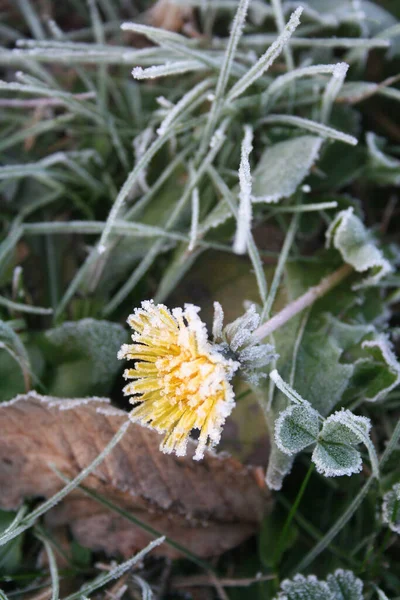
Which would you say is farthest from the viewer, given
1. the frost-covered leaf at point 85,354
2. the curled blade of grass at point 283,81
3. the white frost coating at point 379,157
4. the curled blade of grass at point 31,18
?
the curled blade of grass at point 31,18

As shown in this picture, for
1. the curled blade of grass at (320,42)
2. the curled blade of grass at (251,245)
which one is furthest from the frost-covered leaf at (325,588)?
Result: the curled blade of grass at (320,42)

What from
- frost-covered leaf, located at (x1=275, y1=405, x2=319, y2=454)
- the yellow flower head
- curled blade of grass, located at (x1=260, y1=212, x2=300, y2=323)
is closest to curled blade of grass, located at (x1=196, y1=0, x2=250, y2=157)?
curled blade of grass, located at (x1=260, y1=212, x2=300, y2=323)

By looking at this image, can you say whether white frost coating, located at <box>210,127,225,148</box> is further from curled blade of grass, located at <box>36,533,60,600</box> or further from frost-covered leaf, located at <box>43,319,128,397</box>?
curled blade of grass, located at <box>36,533,60,600</box>

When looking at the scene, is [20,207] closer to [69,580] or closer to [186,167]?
[186,167]

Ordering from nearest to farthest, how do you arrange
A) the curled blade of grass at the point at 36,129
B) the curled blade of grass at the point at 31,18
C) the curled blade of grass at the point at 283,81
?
the curled blade of grass at the point at 283,81
the curled blade of grass at the point at 36,129
the curled blade of grass at the point at 31,18

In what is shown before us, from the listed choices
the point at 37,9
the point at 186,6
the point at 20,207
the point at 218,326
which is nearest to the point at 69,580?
the point at 218,326

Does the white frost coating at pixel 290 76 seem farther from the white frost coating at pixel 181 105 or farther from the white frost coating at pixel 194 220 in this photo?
the white frost coating at pixel 194 220
